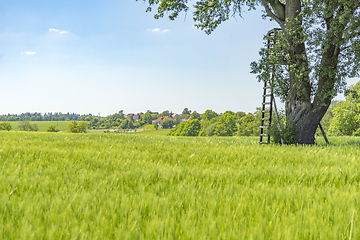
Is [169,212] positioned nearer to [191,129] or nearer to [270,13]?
[270,13]

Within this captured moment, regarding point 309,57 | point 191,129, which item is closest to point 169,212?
point 309,57

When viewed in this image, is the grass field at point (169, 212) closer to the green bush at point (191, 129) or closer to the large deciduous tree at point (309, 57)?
the large deciduous tree at point (309, 57)

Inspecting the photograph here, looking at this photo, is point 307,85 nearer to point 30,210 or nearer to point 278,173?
point 278,173

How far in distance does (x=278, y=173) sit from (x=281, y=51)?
9335mm

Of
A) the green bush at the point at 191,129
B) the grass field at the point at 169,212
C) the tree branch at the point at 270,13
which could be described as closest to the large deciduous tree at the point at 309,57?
Answer: the tree branch at the point at 270,13

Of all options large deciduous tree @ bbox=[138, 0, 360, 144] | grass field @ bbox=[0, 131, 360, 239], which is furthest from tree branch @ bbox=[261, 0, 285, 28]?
grass field @ bbox=[0, 131, 360, 239]

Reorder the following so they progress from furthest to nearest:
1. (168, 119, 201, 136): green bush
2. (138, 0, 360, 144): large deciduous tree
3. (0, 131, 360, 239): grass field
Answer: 1. (168, 119, 201, 136): green bush
2. (138, 0, 360, 144): large deciduous tree
3. (0, 131, 360, 239): grass field

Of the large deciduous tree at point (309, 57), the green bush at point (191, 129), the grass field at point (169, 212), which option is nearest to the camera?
the grass field at point (169, 212)

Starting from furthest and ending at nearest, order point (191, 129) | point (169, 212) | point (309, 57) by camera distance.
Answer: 1. point (191, 129)
2. point (309, 57)
3. point (169, 212)

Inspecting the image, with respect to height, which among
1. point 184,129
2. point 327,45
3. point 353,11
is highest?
point 353,11

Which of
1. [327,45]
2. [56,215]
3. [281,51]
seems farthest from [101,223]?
[281,51]

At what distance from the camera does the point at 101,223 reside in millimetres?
2037

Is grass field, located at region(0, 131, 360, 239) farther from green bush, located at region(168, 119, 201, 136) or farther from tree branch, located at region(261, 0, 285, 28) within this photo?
green bush, located at region(168, 119, 201, 136)

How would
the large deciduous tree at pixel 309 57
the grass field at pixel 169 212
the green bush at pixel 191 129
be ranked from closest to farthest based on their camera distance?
the grass field at pixel 169 212 < the large deciduous tree at pixel 309 57 < the green bush at pixel 191 129
